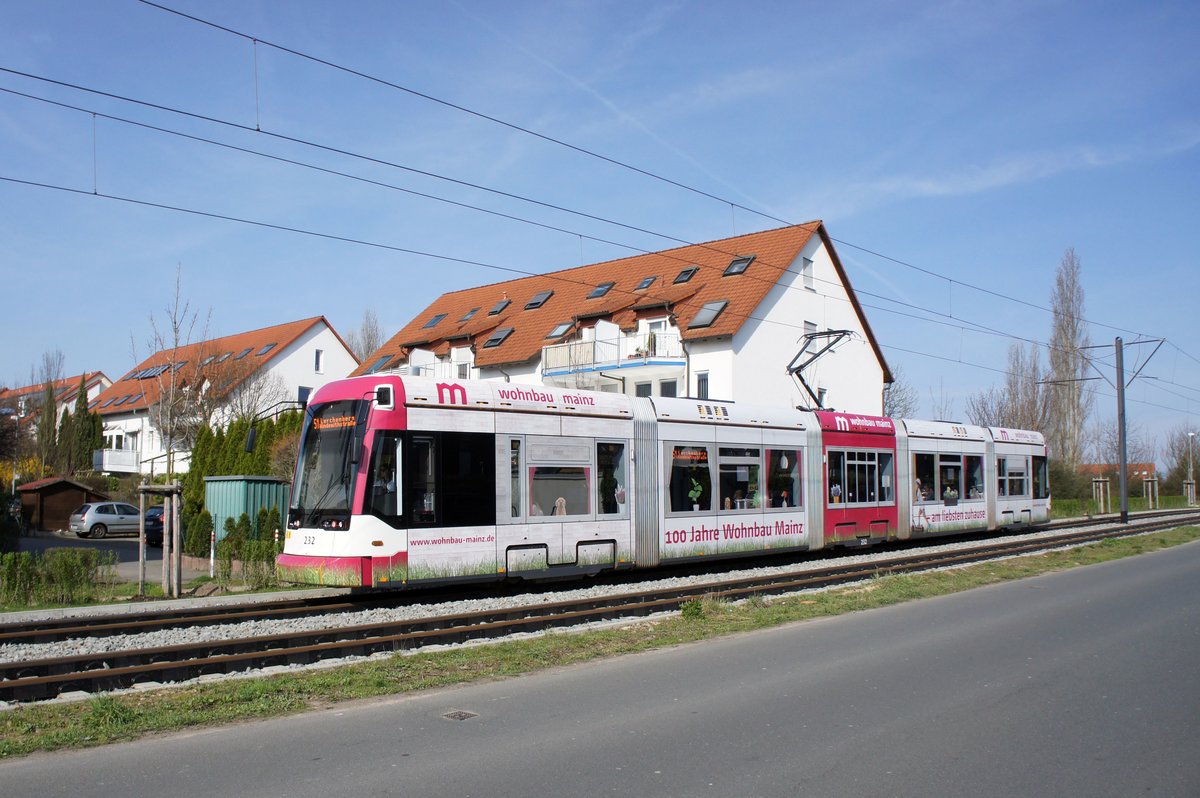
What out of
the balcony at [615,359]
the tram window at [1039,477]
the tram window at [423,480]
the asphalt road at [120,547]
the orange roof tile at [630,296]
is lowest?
the asphalt road at [120,547]

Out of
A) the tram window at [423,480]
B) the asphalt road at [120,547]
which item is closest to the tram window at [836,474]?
the tram window at [423,480]

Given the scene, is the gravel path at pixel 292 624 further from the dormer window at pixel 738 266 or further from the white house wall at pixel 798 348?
the dormer window at pixel 738 266

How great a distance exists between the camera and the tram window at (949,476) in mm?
26562

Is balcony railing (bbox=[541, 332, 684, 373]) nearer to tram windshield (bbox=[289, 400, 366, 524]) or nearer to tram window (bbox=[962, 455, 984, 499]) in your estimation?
tram window (bbox=[962, 455, 984, 499])

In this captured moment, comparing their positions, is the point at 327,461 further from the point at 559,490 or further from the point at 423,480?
the point at 559,490

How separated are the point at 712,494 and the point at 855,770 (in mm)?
12925

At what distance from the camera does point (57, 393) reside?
7519 cm

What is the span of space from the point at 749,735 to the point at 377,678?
3795mm

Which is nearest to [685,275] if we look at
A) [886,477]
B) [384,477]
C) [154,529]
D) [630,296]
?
[630,296]

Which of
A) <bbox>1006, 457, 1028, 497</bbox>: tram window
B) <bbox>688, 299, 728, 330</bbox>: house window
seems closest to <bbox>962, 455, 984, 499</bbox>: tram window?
<bbox>1006, 457, 1028, 497</bbox>: tram window

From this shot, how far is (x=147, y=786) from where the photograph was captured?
5.98 meters

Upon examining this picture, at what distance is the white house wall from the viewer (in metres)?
36.2

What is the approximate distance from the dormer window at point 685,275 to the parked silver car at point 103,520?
23.1 meters

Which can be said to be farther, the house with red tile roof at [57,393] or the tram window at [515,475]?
the house with red tile roof at [57,393]
